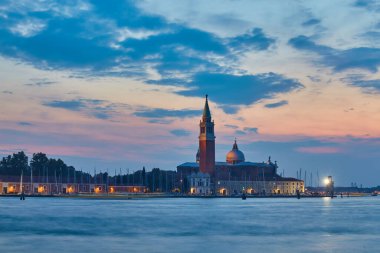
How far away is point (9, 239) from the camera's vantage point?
183ft

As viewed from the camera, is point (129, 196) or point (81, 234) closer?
point (81, 234)

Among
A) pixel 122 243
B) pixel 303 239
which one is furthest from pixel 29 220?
pixel 303 239

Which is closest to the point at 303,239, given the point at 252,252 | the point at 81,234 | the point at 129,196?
the point at 252,252

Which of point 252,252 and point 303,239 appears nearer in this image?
point 252,252

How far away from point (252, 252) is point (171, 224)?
87.0 ft

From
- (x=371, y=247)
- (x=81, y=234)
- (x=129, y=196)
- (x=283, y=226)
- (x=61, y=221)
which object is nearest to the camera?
(x=371, y=247)

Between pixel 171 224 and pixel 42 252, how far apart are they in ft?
90.3

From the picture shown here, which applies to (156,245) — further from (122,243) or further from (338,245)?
(338,245)

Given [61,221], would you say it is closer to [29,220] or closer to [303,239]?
[29,220]

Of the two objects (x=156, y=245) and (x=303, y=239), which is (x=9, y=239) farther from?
(x=303, y=239)

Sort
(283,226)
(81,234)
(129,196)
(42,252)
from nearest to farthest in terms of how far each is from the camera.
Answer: (42,252)
(81,234)
(283,226)
(129,196)

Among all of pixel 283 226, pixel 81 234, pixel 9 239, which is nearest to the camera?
pixel 9 239

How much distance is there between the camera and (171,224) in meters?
73.6

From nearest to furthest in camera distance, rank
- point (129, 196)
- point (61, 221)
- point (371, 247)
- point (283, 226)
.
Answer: point (371, 247) → point (283, 226) → point (61, 221) → point (129, 196)
